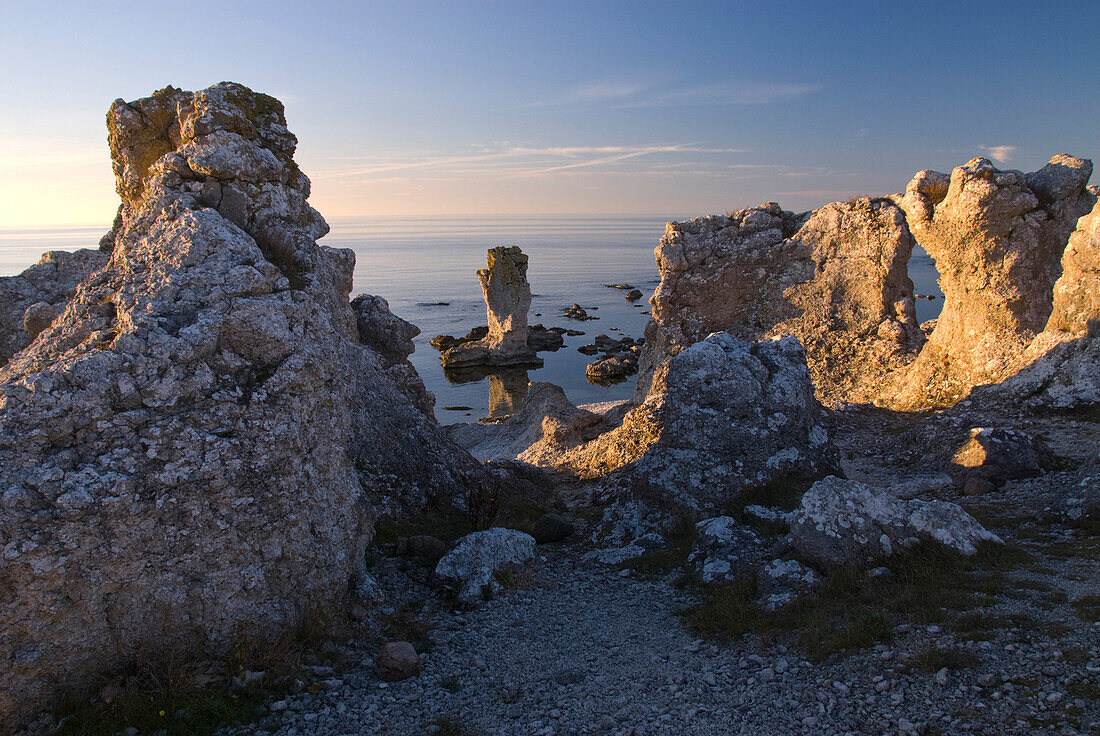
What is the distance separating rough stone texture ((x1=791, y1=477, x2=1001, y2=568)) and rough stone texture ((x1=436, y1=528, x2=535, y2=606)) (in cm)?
412

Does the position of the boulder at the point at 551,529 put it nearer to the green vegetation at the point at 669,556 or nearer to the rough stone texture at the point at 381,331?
the green vegetation at the point at 669,556

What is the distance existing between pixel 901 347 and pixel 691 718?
703 inches

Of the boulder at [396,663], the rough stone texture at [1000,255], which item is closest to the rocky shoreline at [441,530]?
the boulder at [396,663]

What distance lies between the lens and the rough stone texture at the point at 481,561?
9.35 meters

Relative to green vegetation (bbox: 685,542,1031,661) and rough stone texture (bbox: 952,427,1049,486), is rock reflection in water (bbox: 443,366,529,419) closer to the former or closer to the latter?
rough stone texture (bbox: 952,427,1049,486)

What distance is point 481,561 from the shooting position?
9930 mm

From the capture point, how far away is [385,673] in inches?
277

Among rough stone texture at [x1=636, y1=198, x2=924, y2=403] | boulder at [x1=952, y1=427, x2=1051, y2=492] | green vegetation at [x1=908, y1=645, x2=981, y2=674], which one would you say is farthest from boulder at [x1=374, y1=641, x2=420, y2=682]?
rough stone texture at [x1=636, y1=198, x2=924, y2=403]

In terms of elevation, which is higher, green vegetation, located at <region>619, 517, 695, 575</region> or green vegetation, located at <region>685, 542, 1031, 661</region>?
green vegetation, located at <region>685, 542, 1031, 661</region>

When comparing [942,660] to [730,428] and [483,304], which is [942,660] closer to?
[730,428]

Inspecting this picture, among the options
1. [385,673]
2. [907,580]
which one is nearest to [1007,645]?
[907,580]

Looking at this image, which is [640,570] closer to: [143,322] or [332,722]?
[332,722]

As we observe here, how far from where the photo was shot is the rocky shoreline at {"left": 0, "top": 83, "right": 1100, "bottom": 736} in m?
6.14

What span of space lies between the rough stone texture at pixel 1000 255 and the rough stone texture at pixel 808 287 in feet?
7.10
